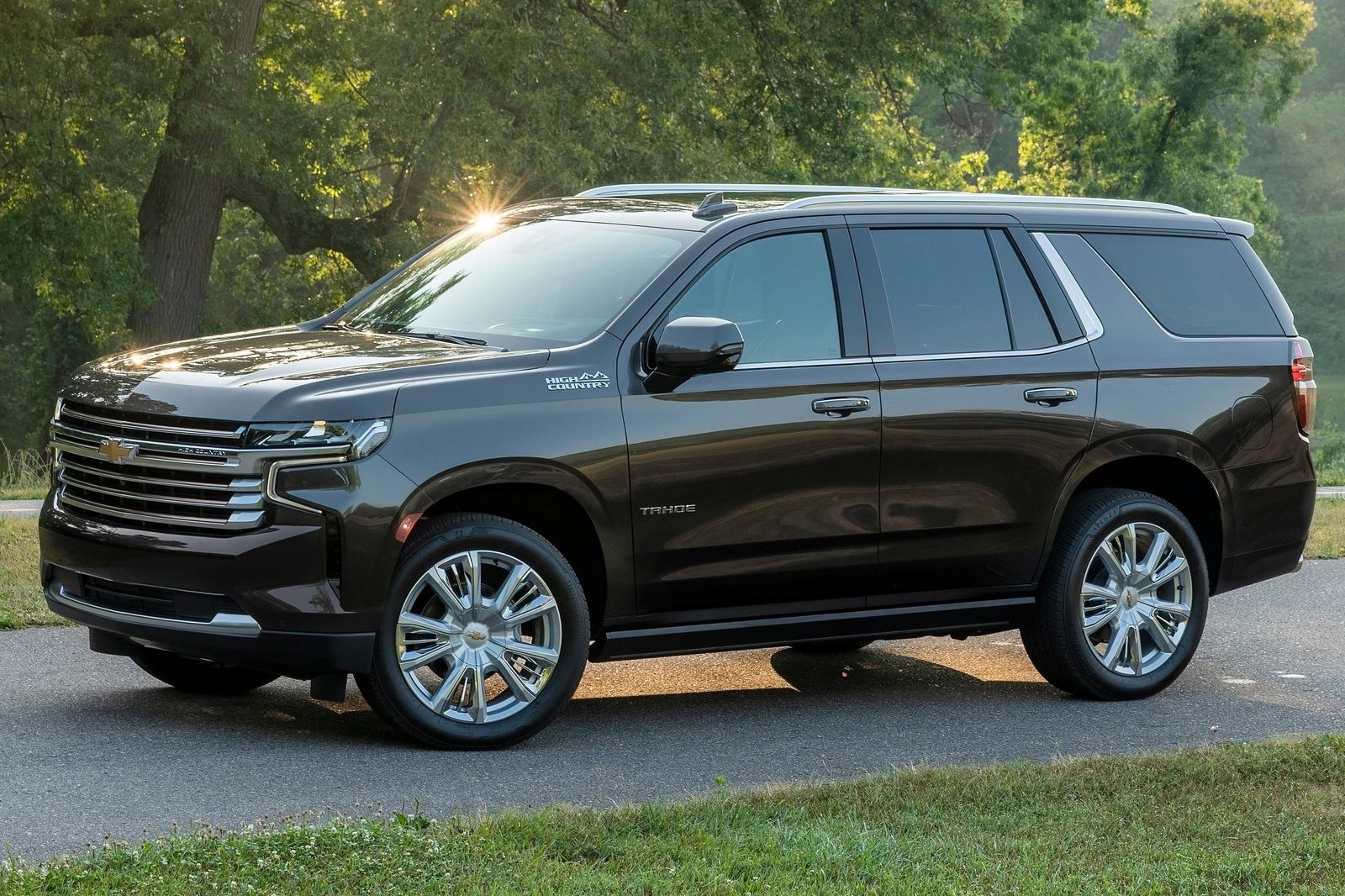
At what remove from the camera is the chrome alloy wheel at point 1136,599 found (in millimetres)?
8039

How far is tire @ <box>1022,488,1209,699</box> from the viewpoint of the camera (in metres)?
7.93

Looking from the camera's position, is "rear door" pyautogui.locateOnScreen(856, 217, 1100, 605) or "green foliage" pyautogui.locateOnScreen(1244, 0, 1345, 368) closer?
"rear door" pyautogui.locateOnScreen(856, 217, 1100, 605)

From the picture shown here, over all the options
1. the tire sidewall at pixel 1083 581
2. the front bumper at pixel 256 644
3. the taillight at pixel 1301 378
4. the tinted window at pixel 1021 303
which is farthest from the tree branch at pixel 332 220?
the front bumper at pixel 256 644

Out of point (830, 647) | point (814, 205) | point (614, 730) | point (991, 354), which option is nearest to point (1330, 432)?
point (830, 647)

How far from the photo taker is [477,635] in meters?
6.61

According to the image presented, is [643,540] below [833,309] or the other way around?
below

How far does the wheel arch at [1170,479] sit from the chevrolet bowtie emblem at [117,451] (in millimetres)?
3724

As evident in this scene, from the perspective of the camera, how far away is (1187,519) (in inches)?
333

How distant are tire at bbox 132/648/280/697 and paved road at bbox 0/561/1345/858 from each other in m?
0.08

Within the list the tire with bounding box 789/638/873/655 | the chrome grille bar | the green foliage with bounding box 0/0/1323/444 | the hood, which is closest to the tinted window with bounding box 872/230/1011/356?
the hood

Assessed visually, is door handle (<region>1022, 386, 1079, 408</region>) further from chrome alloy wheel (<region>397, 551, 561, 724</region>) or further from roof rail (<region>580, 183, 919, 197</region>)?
chrome alloy wheel (<region>397, 551, 561, 724</region>)

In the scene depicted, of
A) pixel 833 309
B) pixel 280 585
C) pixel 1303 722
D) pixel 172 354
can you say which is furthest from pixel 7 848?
pixel 1303 722

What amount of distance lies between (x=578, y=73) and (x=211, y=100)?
16.7 feet

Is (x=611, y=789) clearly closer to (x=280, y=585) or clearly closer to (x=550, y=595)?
(x=550, y=595)
